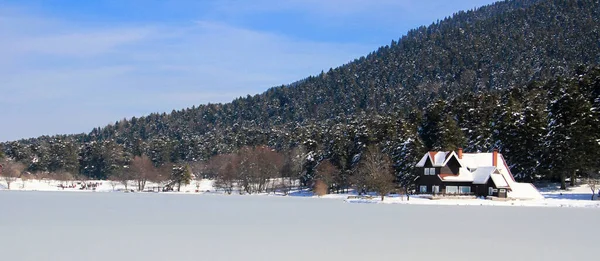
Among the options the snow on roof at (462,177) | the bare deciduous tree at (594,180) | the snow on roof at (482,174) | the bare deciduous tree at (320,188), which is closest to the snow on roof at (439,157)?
the snow on roof at (462,177)

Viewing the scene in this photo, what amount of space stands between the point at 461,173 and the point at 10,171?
83.5 meters

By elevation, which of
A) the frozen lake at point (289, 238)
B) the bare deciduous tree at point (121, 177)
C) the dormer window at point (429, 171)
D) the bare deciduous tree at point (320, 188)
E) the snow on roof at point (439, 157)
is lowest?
the frozen lake at point (289, 238)

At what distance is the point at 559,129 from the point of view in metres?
56.9

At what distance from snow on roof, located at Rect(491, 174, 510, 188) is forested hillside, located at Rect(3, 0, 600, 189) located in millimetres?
4381

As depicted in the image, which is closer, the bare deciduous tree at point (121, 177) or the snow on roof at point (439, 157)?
the snow on roof at point (439, 157)

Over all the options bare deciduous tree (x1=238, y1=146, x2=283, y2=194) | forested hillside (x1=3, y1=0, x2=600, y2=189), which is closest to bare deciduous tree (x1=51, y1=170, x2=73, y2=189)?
forested hillside (x1=3, y1=0, x2=600, y2=189)

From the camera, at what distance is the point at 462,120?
77.5 m

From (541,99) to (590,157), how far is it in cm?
2469

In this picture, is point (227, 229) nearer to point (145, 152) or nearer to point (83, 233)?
point (83, 233)

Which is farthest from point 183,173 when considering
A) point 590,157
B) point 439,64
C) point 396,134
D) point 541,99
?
point 439,64

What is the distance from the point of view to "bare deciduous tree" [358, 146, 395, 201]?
58094mm

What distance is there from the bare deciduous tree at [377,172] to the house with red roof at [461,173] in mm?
3939

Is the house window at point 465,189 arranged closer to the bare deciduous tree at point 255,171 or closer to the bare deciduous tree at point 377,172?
the bare deciduous tree at point 377,172

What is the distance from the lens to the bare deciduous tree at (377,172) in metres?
58.1
